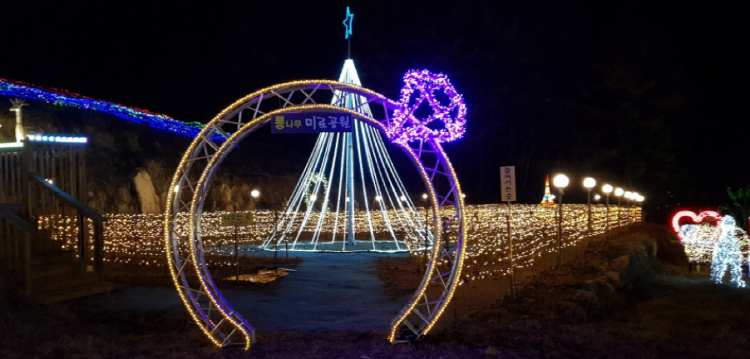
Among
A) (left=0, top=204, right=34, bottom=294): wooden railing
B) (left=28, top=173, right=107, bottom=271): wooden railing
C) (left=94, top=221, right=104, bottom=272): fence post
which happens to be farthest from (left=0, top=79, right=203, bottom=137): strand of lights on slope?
(left=0, top=204, right=34, bottom=294): wooden railing

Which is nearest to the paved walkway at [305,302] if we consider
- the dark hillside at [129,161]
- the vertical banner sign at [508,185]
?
the vertical banner sign at [508,185]

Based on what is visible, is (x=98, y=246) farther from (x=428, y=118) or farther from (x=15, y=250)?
(x=428, y=118)

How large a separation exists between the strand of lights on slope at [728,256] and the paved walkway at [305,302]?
8.26 metres

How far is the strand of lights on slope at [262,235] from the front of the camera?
41.0 ft

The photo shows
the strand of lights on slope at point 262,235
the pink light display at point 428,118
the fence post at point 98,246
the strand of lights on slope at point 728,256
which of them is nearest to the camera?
the pink light display at point 428,118

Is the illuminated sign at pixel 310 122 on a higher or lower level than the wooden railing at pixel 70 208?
higher

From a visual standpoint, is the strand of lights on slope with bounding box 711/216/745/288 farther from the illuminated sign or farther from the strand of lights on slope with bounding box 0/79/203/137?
the strand of lights on slope with bounding box 0/79/203/137

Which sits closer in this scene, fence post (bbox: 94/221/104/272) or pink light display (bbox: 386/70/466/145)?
pink light display (bbox: 386/70/466/145)

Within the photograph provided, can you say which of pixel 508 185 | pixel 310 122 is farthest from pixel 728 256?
pixel 310 122

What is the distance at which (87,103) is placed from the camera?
21594 mm

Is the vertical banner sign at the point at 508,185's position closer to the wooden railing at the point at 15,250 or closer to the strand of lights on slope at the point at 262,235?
the strand of lights on slope at the point at 262,235

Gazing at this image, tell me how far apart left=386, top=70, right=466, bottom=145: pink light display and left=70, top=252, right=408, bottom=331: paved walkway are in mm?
2606

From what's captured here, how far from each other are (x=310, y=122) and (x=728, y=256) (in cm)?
1149

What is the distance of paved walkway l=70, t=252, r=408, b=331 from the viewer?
762cm
